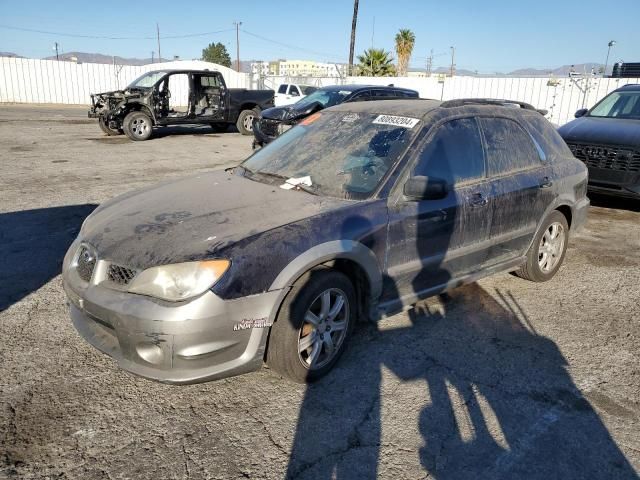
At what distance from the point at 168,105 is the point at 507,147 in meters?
12.7

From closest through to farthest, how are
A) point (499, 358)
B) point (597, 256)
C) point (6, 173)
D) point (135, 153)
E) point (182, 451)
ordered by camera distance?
point (182, 451)
point (499, 358)
point (597, 256)
point (6, 173)
point (135, 153)

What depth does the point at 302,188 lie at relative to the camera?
3514mm

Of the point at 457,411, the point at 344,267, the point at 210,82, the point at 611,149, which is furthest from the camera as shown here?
the point at 210,82

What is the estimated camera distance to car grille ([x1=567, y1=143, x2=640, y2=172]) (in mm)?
6938

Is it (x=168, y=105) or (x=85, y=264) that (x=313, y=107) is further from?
(x=85, y=264)

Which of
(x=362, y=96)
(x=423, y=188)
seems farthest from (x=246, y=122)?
(x=423, y=188)

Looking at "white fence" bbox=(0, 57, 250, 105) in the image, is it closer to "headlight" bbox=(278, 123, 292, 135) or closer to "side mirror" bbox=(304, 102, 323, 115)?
"side mirror" bbox=(304, 102, 323, 115)

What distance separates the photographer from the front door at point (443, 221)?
338 cm

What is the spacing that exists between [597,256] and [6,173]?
939 cm

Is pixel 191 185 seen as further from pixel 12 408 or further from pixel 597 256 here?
pixel 597 256

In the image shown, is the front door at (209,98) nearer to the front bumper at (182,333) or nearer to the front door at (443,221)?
the front door at (443,221)

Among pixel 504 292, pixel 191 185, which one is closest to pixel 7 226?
pixel 191 185

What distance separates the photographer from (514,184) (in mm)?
4113

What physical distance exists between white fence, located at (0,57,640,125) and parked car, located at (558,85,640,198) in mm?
11525
